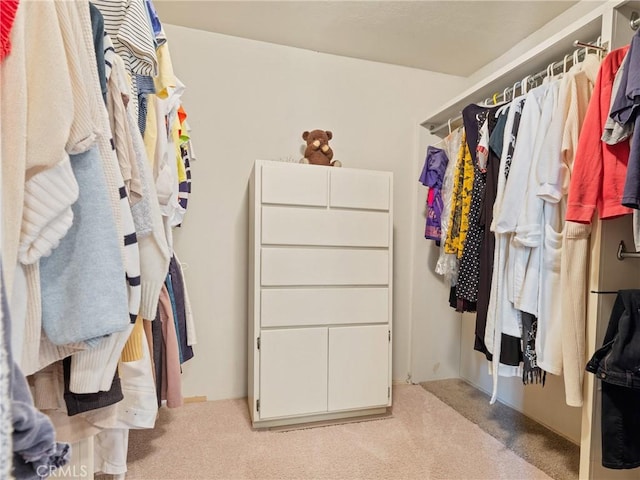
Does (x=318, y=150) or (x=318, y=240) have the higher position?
(x=318, y=150)

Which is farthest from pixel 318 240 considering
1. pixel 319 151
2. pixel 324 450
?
pixel 324 450

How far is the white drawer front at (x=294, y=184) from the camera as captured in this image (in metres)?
1.86

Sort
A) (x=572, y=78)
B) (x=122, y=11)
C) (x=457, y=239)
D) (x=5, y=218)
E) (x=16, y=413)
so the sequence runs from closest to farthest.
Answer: (x=16, y=413) < (x=5, y=218) < (x=122, y=11) < (x=572, y=78) < (x=457, y=239)

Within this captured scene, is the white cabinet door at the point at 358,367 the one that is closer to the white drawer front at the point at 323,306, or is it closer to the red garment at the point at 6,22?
the white drawer front at the point at 323,306

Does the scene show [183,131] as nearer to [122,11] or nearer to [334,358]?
[122,11]

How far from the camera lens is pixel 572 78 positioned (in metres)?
1.30

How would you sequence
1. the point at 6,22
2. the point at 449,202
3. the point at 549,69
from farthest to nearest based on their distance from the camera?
the point at 449,202 < the point at 549,69 < the point at 6,22

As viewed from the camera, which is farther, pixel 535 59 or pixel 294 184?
pixel 294 184

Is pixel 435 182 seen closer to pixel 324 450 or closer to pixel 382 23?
pixel 382 23

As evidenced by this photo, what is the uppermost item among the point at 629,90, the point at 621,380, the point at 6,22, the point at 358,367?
the point at 629,90

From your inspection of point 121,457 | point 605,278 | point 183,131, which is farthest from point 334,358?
point 183,131

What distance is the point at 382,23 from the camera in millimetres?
2059

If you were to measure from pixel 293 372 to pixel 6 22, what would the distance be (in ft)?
5.68

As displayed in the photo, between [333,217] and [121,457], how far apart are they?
133 centimetres
